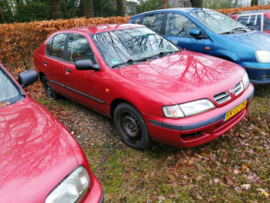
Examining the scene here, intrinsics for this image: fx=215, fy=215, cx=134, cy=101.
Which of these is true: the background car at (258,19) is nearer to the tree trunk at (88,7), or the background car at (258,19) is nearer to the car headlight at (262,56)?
the car headlight at (262,56)

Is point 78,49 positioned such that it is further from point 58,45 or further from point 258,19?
point 258,19

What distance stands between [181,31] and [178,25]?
7.2 inches

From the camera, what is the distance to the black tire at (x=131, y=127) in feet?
8.83

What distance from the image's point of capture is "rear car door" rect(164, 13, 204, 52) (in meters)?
4.74

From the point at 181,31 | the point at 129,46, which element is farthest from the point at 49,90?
the point at 181,31

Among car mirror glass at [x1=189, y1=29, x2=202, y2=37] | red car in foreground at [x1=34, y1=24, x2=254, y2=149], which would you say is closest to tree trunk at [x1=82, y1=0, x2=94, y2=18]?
red car in foreground at [x1=34, y1=24, x2=254, y2=149]

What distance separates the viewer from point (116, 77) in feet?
9.44

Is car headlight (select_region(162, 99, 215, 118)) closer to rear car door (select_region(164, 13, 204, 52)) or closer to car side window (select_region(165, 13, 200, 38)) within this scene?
rear car door (select_region(164, 13, 204, 52))

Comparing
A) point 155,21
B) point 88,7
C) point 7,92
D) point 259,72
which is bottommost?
point 259,72

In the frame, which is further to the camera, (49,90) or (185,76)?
(49,90)

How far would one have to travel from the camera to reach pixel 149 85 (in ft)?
8.46

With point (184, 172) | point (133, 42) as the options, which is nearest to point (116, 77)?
point (133, 42)

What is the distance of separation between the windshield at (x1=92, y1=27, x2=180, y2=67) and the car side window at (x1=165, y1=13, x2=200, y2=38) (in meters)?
1.31

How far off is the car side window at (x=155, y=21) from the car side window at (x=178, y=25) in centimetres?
24
